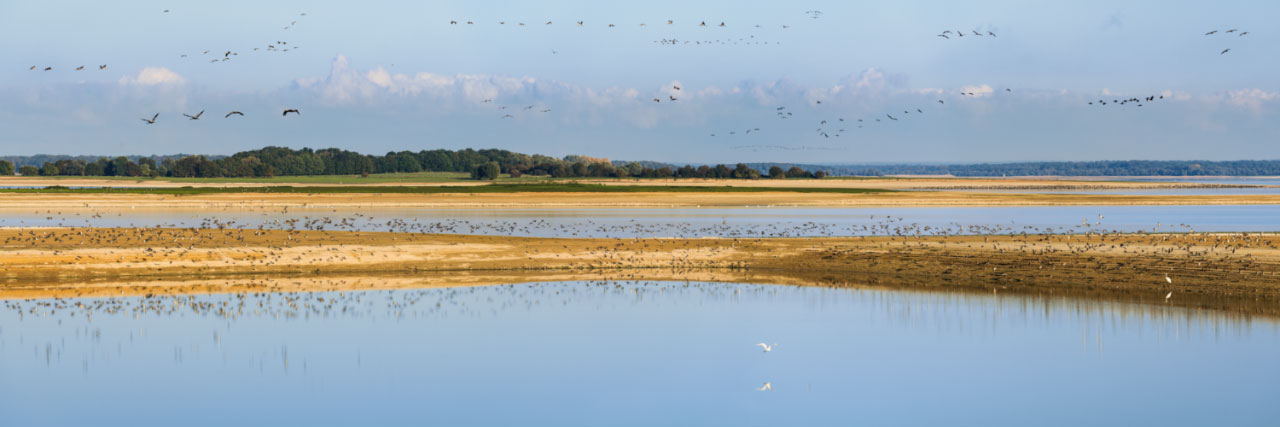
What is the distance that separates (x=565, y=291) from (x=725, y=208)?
149 feet

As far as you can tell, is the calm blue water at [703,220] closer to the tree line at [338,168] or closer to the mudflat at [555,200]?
the mudflat at [555,200]

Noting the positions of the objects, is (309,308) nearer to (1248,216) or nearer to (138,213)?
(138,213)

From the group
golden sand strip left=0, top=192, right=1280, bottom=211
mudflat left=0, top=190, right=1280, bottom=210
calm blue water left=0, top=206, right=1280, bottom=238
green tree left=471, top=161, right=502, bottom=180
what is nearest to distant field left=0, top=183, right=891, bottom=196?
mudflat left=0, top=190, right=1280, bottom=210

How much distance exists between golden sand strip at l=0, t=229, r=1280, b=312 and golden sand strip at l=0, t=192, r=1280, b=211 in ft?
120

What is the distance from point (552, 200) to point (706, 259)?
50281 mm

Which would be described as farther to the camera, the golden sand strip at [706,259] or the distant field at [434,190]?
the distant field at [434,190]

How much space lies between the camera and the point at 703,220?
2319 inches

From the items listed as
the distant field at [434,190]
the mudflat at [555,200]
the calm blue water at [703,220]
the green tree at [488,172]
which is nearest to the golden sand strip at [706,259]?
the calm blue water at [703,220]

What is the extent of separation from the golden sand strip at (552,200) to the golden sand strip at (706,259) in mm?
36522

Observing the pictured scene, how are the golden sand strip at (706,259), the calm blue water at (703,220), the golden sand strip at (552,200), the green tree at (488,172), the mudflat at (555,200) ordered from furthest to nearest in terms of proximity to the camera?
the green tree at (488,172), the mudflat at (555,200), the golden sand strip at (552,200), the calm blue water at (703,220), the golden sand strip at (706,259)

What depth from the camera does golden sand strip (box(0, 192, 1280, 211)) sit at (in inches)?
3044

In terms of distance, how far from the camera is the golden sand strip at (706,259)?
3044 cm

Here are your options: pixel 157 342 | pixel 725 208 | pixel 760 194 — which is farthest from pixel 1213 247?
pixel 760 194

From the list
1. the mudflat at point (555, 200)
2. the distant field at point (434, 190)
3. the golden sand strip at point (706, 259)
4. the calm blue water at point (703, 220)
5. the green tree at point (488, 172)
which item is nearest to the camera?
the golden sand strip at point (706, 259)
